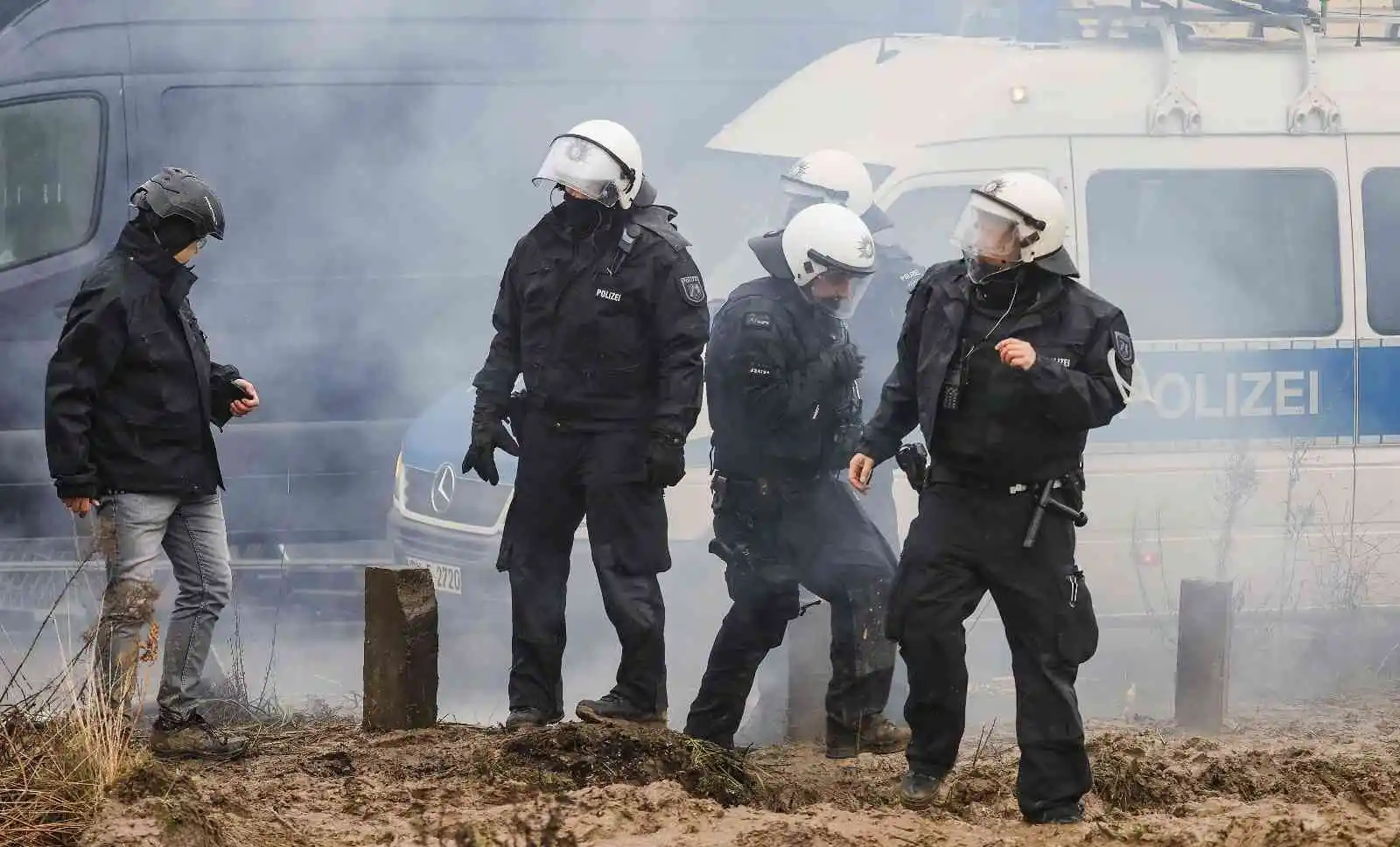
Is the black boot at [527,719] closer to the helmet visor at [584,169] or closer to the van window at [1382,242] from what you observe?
the helmet visor at [584,169]

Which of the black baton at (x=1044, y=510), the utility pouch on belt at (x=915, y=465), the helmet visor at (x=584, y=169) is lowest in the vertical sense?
the black baton at (x=1044, y=510)

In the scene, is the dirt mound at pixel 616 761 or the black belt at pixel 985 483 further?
the dirt mound at pixel 616 761

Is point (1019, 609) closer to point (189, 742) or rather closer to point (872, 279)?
point (872, 279)

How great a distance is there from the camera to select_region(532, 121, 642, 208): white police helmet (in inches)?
240

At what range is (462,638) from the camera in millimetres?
8734

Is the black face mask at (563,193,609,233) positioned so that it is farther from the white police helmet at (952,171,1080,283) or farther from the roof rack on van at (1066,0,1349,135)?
the roof rack on van at (1066,0,1349,135)

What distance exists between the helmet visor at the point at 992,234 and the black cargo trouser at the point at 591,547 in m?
1.42

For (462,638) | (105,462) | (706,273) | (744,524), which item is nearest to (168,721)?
(105,462)

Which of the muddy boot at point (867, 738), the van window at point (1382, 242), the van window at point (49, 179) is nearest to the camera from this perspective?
the muddy boot at point (867, 738)

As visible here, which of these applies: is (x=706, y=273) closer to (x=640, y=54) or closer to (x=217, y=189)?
(x=640, y=54)

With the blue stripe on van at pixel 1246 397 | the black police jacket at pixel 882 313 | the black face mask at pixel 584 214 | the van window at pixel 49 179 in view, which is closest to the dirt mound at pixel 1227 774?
the black police jacket at pixel 882 313

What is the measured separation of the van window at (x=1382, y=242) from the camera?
8914 mm

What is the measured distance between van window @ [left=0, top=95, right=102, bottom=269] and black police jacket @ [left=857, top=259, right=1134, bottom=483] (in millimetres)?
6405

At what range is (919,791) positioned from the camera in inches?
216
